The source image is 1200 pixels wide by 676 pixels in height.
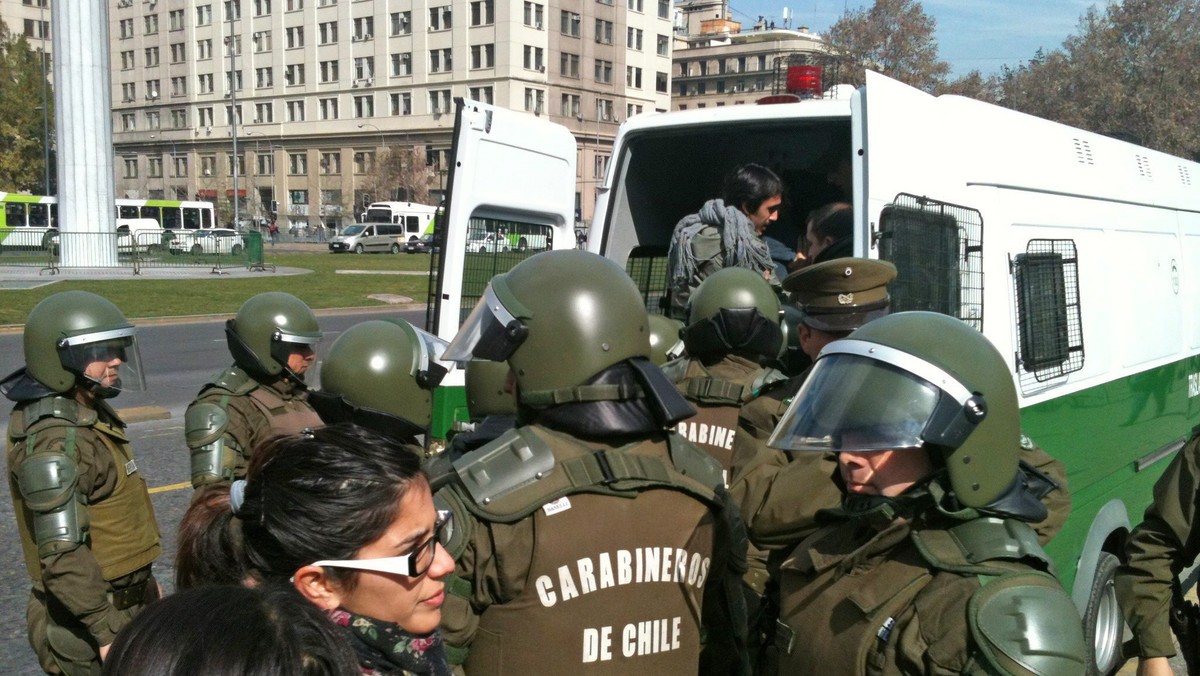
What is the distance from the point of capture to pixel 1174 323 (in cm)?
585

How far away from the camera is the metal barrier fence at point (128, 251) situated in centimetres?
3153

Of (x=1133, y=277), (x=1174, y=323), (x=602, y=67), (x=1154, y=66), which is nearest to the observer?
(x=1133, y=277)

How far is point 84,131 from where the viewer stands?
30891mm

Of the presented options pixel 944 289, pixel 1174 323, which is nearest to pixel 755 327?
pixel 944 289

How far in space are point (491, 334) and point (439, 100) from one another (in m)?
78.6

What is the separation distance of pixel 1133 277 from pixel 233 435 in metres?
4.24

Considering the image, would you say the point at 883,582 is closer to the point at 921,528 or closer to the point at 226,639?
the point at 921,528

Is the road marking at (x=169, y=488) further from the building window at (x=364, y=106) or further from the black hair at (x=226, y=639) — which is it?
the building window at (x=364, y=106)

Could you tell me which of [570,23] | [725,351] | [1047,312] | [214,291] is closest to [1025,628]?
[725,351]

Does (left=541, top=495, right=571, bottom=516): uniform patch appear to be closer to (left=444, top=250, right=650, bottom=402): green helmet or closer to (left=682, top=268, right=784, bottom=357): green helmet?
(left=444, top=250, right=650, bottom=402): green helmet

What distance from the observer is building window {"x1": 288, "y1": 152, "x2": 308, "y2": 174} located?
85.3 m

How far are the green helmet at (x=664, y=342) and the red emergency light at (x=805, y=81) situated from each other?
1.55 meters

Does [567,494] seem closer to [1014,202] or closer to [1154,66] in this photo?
[1014,202]

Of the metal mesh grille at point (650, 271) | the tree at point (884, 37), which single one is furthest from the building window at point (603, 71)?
the metal mesh grille at point (650, 271)
